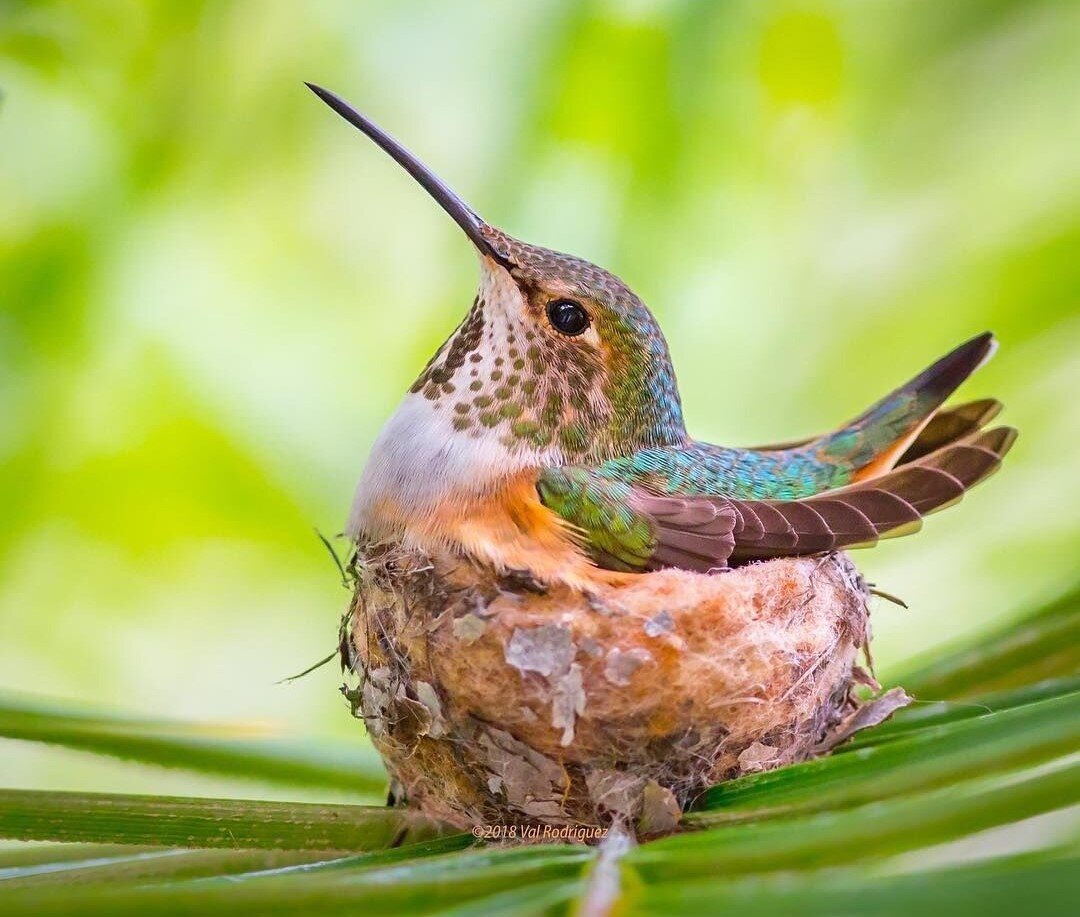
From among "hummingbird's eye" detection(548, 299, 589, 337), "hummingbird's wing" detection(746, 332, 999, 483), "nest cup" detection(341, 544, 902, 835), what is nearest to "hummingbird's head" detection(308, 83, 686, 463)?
"hummingbird's eye" detection(548, 299, 589, 337)

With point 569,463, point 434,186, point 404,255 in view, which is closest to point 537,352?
point 569,463

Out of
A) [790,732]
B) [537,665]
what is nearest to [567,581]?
[537,665]

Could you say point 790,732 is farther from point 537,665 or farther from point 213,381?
point 213,381

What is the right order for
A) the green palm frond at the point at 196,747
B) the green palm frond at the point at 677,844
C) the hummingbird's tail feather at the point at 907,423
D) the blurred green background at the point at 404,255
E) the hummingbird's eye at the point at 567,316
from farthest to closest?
the blurred green background at the point at 404,255 → the hummingbird's tail feather at the point at 907,423 → the hummingbird's eye at the point at 567,316 → the green palm frond at the point at 196,747 → the green palm frond at the point at 677,844

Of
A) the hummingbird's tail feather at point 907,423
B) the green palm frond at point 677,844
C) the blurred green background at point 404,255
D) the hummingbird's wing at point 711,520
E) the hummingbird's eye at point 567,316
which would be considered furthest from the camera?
the blurred green background at point 404,255

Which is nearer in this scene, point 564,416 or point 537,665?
point 537,665

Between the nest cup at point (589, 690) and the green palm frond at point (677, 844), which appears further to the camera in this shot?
the nest cup at point (589, 690)

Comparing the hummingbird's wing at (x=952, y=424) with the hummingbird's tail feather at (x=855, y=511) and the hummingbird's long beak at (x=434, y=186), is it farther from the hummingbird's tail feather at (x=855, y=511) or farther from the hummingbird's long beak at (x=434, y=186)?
the hummingbird's long beak at (x=434, y=186)

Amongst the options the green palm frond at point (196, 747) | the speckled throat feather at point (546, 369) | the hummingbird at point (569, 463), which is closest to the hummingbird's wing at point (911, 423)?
the hummingbird at point (569, 463)

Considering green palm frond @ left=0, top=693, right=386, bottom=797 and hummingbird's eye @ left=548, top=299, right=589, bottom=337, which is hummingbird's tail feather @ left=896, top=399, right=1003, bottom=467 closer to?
hummingbird's eye @ left=548, top=299, right=589, bottom=337

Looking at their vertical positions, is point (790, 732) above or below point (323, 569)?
below
